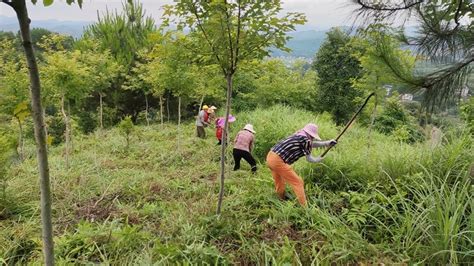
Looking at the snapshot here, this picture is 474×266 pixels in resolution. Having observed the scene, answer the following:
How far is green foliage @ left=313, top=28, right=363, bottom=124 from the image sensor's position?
14.9 m

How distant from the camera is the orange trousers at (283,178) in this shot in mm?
4269

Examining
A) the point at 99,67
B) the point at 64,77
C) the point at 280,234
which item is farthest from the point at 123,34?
the point at 280,234

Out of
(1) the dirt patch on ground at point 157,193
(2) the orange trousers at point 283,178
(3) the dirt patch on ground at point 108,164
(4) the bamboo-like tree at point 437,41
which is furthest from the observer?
(3) the dirt patch on ground at point 108,164

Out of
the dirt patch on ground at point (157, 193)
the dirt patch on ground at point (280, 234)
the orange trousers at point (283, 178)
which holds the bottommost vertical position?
the dirt patch on ground at point (157, 193)

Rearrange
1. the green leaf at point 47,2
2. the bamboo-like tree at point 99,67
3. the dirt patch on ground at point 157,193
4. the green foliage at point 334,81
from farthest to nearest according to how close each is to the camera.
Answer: the green foliage at point 334,81
the bamboo-like tree at point 99,67
the dirt patch on ground at point 157,193
the green leaf at point 47,2

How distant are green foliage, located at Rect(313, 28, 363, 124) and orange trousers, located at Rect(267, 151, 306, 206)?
1116 cm

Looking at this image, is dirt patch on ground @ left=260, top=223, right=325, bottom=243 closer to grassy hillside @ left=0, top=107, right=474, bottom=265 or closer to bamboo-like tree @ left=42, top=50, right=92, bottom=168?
grassy hillside @ left=0, top=107, right=474, bottom=265

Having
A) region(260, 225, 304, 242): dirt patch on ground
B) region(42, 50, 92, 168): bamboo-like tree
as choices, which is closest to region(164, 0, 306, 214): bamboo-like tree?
region(260, 225, 304, 242): dirt patch on ground

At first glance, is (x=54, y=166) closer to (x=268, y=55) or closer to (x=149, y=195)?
(x=149, y=195)

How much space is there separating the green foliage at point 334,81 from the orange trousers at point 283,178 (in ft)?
36.6

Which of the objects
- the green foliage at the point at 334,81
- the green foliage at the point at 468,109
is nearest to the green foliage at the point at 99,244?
the green foliage at the point at 468,109

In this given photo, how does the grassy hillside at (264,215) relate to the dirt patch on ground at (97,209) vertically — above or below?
above

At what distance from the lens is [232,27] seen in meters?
3.46

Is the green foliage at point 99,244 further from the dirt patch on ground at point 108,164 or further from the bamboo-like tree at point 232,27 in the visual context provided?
the dirt patch on ground at point 108,164
